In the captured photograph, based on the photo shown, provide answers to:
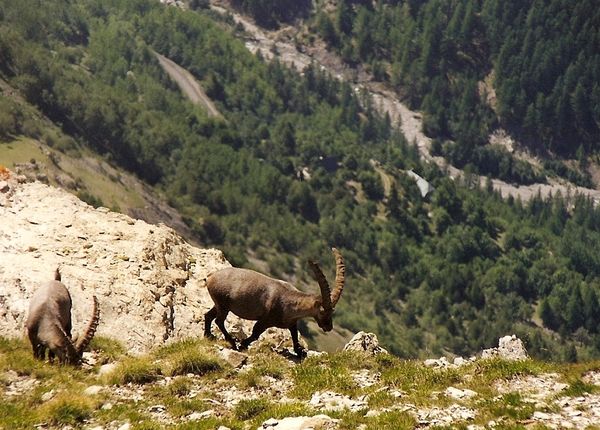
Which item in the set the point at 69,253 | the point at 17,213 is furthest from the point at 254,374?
the point at 17,213

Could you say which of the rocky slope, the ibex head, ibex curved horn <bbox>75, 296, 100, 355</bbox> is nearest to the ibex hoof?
the rocky slope

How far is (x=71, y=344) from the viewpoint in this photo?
25250 millimetres

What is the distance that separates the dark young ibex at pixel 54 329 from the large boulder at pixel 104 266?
7.32 ft

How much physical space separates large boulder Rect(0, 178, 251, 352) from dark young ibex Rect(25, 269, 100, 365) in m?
2.23

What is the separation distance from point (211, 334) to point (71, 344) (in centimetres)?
652

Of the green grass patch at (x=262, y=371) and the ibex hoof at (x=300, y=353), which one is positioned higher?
the green grass patch at (x=262, y=371)

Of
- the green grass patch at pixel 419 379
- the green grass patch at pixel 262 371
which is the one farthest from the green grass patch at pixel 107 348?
the green grass patch at pixel 419 379

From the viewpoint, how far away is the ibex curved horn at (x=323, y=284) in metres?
26.1

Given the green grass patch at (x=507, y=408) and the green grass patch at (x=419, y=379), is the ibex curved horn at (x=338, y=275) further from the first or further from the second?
the green grass patch at (x=507, y=408)

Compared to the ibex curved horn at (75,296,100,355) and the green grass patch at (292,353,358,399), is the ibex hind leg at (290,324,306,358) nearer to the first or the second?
the green grass patch at (292,353,358,399)

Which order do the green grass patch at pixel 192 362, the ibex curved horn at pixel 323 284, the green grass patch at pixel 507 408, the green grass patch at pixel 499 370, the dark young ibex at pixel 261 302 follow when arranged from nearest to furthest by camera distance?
the green grass patch at pixel 507 408 → the green grass patch at pixel 499 370 → the green grass patch at pixel 192 362 → the ibex curved horn at pixel 323 284 → the dark young ibex at pixel 261 302

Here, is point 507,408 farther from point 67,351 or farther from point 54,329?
point 54,329

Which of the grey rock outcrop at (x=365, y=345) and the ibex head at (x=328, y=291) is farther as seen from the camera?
the grey rock outcrop at (x=365, y=345)

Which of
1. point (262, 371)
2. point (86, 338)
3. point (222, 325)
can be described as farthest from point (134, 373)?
point (222, 325)
